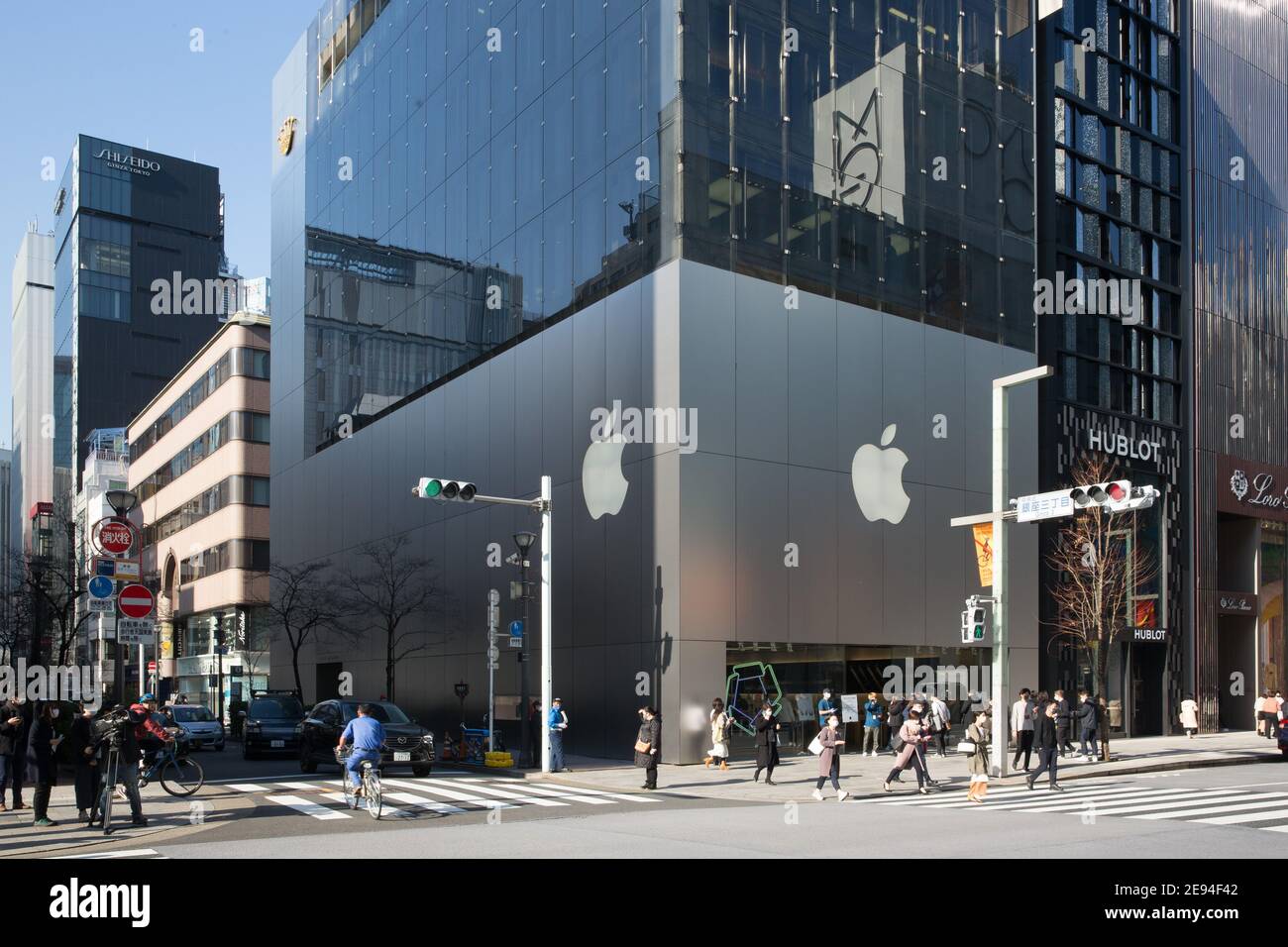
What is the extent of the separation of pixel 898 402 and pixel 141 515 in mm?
78710

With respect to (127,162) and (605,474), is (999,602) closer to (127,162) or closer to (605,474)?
(605,474)

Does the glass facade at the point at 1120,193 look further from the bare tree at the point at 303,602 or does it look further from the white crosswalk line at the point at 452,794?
the bare tree at the point at 303,602

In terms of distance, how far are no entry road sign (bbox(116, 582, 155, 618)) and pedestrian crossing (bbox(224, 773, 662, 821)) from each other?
3.98 meters

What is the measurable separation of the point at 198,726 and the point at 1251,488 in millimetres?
41604

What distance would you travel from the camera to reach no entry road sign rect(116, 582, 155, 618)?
71.2 feet

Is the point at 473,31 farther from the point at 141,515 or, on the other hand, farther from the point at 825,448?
the point at 141,515

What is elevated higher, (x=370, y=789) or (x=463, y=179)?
(x=463, y=179)

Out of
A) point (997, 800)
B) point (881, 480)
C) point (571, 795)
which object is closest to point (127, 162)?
point (881, 480)

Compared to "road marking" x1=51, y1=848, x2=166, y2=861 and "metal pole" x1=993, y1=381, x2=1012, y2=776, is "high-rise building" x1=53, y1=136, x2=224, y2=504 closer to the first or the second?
"metal pole" x1=993, y1=381, x2=1012, y2=776

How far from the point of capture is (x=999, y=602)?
26.2 metres

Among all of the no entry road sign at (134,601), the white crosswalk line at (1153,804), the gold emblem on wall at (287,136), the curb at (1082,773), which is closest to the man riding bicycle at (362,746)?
the no entry road sign at (134,601)

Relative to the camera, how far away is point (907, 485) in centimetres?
3753
